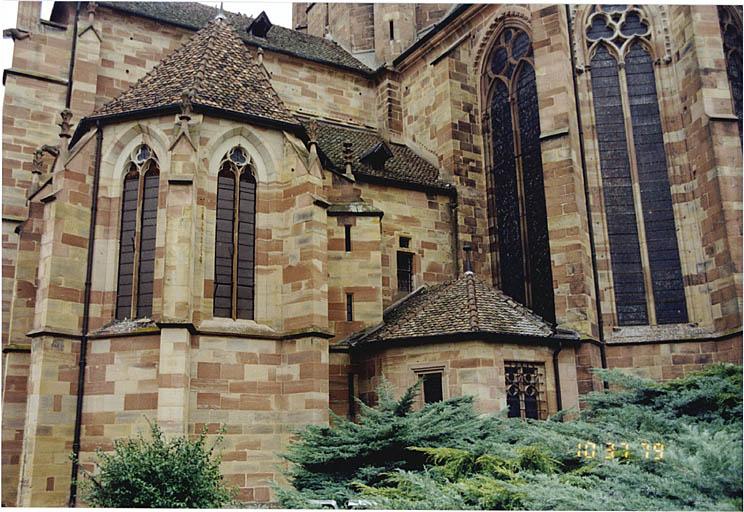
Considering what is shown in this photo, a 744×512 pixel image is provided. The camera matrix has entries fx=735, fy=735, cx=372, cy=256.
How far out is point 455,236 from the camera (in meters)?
22.9

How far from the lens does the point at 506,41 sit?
23.5m

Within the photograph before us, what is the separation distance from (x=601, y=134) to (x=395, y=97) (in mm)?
9658

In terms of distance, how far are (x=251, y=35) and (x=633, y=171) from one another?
14319mm

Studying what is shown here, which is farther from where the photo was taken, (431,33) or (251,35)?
(251,35)

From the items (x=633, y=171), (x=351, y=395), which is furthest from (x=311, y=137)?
(x=633, y=171)

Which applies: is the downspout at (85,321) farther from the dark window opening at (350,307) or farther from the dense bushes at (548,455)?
the dark window opening at (350,307)

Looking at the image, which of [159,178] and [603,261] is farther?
[603,261]

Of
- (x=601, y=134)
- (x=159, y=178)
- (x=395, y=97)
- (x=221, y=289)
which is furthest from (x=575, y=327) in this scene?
(x=395, y=97)

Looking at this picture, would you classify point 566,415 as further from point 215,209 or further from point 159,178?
point 159,178

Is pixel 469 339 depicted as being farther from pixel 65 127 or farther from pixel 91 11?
pixel 91 11

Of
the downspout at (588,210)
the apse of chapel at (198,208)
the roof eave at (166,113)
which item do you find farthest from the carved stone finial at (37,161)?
the downspout at (588,210)

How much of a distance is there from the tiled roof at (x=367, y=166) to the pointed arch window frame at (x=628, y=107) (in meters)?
5.23

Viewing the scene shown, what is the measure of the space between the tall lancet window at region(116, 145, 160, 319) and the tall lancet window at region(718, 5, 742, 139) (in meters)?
14.9

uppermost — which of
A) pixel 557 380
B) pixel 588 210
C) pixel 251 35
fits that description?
pixel 251 35
